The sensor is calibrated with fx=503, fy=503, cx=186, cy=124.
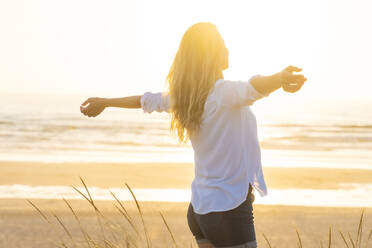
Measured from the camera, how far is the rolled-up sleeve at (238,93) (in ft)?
6.90

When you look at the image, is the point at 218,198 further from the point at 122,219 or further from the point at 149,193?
the point at 149,193

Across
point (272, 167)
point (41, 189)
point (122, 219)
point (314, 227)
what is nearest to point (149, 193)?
point (41, 189)

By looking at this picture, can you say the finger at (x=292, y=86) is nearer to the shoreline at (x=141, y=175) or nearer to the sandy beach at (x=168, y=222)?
the sandy beach at (x=168, y=222)

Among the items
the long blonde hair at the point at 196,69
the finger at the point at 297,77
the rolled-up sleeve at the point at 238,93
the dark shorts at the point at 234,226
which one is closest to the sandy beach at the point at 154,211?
the dark shorts at the point at 234,226

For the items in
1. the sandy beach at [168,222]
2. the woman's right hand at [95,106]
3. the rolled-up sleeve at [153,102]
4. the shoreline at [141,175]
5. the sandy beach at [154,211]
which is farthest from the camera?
the shoreline at [141,175]

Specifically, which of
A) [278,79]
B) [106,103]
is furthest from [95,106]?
[278,79]

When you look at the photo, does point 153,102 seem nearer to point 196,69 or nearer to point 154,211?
point 196,69

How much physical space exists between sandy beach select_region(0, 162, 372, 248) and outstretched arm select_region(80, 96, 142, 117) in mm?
702

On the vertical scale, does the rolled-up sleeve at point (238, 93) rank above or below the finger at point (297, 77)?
below

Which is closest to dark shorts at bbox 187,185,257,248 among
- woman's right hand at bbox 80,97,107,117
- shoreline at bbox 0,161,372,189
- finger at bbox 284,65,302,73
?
finger at bbox 284,65,302,73

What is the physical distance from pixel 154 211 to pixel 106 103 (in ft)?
19.5

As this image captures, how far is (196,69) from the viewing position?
240 cm

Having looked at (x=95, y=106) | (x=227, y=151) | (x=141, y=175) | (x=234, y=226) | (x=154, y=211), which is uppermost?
(x=95, y=106)

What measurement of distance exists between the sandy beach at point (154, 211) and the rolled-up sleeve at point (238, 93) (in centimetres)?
102
